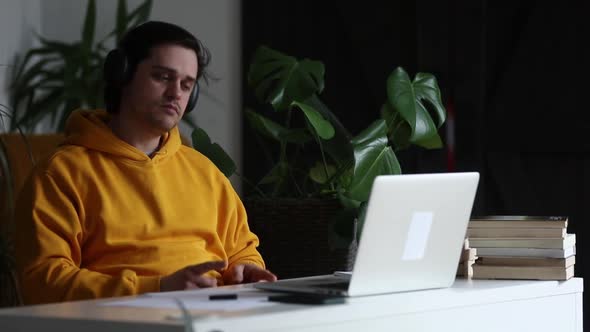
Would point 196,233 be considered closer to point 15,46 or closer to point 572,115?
point 572,115

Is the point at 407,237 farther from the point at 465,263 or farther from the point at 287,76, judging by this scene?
the point at 287,76

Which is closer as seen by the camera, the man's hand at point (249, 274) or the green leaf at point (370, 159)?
the man's hand at point (249, 274)

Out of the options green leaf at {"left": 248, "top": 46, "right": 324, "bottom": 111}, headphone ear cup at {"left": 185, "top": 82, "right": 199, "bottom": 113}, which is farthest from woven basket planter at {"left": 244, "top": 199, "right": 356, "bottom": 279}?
headphone ear cup at {"left": 185, "top": 82, "right": 199, "bottom": 113}

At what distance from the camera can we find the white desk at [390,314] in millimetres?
1717

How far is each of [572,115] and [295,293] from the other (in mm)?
2470

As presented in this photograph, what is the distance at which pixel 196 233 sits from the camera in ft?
8.69

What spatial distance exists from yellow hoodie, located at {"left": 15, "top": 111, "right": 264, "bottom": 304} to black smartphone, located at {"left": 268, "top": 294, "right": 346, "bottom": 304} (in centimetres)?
45

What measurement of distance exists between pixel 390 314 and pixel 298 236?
5.08 feet

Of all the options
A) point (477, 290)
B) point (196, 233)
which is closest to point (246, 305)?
point (477, 290)

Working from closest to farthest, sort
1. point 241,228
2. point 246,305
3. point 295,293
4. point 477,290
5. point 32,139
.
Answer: point 246,305
point 295,293
point 477,290
point 241,228
point 32,139

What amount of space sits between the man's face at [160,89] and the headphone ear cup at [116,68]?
26mm

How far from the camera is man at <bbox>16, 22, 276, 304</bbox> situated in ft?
7.92

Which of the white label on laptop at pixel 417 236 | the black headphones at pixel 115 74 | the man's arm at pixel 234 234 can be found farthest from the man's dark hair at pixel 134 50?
the white label on laptop at pixel 417 236

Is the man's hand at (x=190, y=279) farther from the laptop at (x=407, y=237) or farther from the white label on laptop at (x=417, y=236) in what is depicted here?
the white label on laptop at (x=417, y=236)
